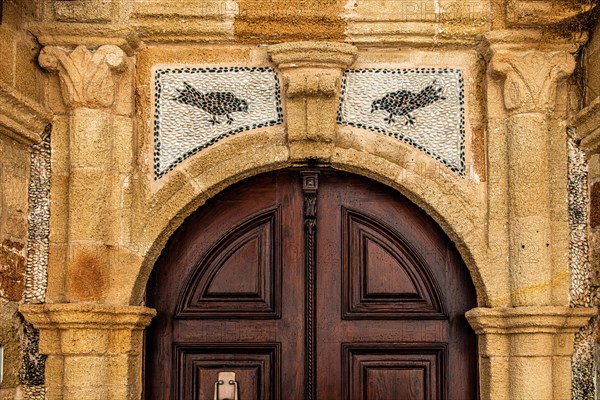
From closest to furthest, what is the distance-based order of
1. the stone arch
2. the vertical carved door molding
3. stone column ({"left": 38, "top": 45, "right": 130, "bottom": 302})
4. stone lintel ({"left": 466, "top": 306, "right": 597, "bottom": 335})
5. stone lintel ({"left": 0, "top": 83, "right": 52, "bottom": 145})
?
stone lintel ({"left": 0, "top": 83, "right": 52, "bottom": 145}) < stone lintel ({"left": 466, "top": 306, "right": 597, "bottom": 335}) < stone column ({"left": 38, "top": 45, "right": 130, "bottom": 302}) < the stone arch < the vertical carved door molding

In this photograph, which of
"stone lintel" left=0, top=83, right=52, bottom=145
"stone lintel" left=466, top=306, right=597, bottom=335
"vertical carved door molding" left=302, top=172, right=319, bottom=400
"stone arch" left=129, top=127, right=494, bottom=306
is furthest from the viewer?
"vertical carved door molding" left=302, top=172, right=319, bottom=400

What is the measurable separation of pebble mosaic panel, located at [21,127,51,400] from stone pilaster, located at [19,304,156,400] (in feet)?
0.17

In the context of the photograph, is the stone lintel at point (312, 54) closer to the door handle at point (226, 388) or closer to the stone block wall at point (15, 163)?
the stone block wall at point (15, 163)

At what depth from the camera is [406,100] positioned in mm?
4676

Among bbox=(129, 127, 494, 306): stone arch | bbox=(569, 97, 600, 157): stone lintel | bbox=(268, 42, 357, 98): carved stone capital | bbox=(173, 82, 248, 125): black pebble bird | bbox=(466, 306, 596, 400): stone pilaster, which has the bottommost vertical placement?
bbox=(466, 306, 596, 400): stone pilaster

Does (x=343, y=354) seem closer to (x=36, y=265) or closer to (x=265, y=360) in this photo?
(x=265, y=360)

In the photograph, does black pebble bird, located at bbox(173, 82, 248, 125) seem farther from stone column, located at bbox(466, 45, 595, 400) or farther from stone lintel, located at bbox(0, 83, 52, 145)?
stone column, located at bbox(466, 45, 595, 400)

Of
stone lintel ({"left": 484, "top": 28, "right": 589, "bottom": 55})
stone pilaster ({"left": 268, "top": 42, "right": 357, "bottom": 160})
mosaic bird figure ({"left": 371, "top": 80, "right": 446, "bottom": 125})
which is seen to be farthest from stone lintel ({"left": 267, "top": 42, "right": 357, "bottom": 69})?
stone lintel ({"left": 484, "top": 28, "right": 589, "bottom": 55})

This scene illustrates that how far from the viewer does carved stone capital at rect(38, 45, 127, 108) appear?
454 cm

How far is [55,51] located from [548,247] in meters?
2.35

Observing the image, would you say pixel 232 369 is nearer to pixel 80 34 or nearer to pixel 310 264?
pixel 310 264

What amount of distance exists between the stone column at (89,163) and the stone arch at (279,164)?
0.18 m

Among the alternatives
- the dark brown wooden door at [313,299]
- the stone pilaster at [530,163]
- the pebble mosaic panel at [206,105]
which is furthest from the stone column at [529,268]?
the pebble mosaic panel at [206,105]

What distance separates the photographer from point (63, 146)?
461 centimetres
